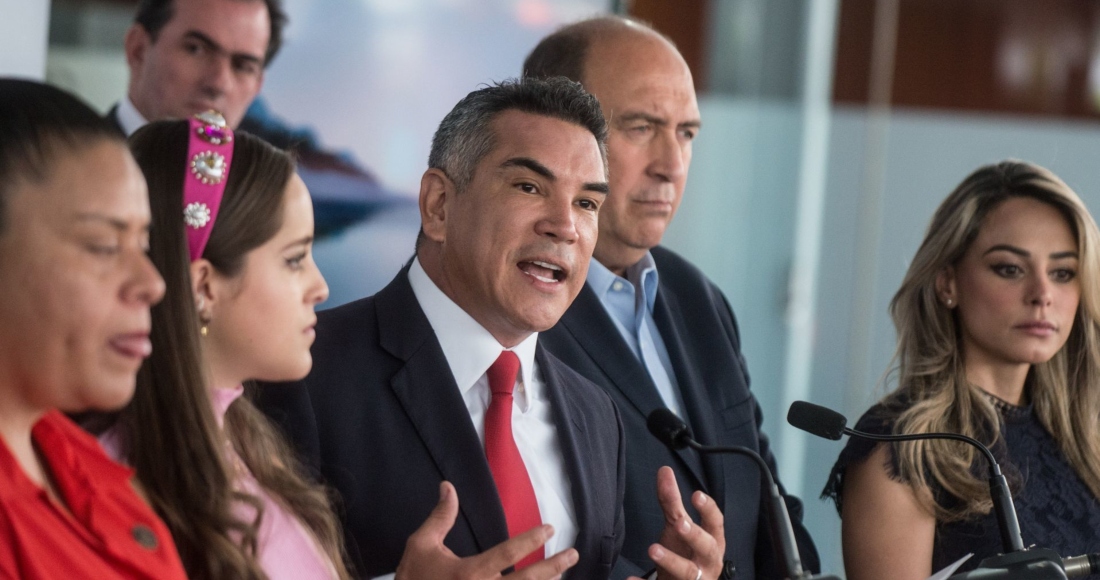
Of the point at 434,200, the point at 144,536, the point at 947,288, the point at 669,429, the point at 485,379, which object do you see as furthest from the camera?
the point at 947,288

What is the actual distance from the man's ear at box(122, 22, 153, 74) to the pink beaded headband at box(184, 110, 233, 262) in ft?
5.11

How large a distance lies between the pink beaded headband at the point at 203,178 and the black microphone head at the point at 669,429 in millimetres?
715

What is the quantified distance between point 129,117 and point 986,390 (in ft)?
6.80

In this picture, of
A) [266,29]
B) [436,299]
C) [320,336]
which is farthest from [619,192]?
[266,29]

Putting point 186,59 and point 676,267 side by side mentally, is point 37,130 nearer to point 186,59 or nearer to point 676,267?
point 676,267

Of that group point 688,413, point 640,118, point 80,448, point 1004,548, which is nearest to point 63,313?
point 80,448

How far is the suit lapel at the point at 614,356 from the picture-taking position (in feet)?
7.91

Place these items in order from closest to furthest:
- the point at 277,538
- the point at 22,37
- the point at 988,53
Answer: the point at 277,538
the point at 22,37
the point at 988,53

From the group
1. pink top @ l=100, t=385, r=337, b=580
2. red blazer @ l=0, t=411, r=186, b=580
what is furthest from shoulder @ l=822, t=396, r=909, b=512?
red blazer @ l=0, t=411, r=186, b=580

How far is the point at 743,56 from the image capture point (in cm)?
559

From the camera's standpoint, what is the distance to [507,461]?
196 cm

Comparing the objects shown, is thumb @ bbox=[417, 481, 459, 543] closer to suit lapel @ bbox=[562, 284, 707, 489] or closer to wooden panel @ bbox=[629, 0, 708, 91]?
suit lapel @ bbox=[562, 284, 707, 489]

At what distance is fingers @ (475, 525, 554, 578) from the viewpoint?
1646 mm

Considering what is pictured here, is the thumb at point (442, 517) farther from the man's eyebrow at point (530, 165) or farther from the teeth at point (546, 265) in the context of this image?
the man's eyebrow at point (530, 165)
